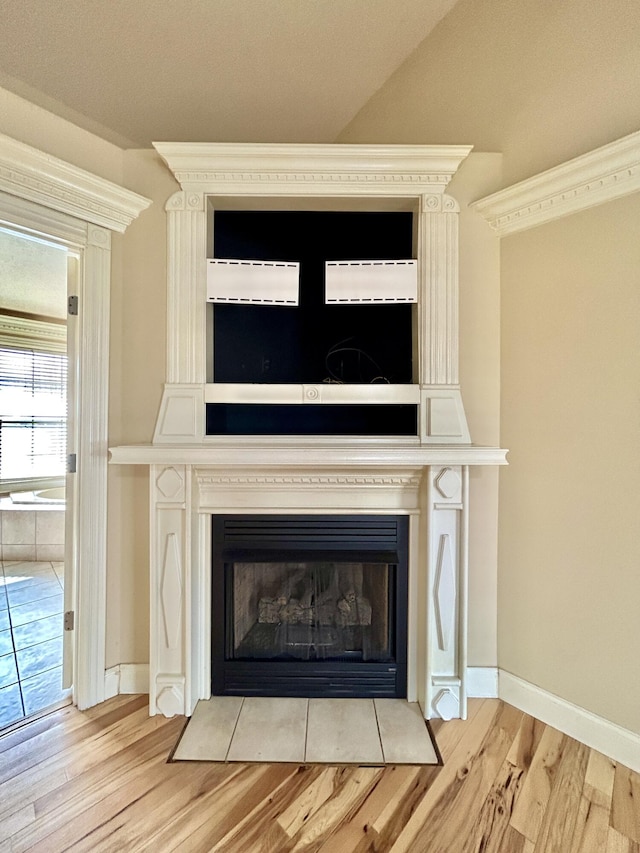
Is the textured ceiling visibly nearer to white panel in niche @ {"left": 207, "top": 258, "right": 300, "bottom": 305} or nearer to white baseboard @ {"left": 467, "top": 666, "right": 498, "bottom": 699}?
white panel in niche @ {"left": 207, "top": 258, "right": 300, "bottom": 305}

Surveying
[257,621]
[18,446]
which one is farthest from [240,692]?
[18,446]

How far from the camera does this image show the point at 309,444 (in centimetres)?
158

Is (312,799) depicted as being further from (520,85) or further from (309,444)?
(520,85)

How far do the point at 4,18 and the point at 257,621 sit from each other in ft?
7.95

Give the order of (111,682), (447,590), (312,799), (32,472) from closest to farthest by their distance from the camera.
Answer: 1. (312,799)
2. (447,590)
3. (111,682)
4. (32,472)

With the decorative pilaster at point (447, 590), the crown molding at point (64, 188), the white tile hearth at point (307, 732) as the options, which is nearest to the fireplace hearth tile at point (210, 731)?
the white tile hearth at point (307, 732)

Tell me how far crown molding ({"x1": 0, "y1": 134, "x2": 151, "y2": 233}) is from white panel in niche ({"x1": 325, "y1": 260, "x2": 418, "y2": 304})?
936 mm

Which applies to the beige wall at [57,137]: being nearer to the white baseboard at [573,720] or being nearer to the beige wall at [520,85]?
the beige wall at [520,85]

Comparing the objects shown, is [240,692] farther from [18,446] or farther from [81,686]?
[18,446]

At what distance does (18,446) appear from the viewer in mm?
4195

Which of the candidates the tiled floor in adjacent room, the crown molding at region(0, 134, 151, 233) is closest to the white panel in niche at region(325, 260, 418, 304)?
the crown molding at region(0, 134, 151, 233)

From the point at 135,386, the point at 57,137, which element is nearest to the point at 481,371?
the point at 135,386

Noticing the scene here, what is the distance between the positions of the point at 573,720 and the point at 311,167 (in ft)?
8.33

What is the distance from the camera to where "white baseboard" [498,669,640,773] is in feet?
4.66
